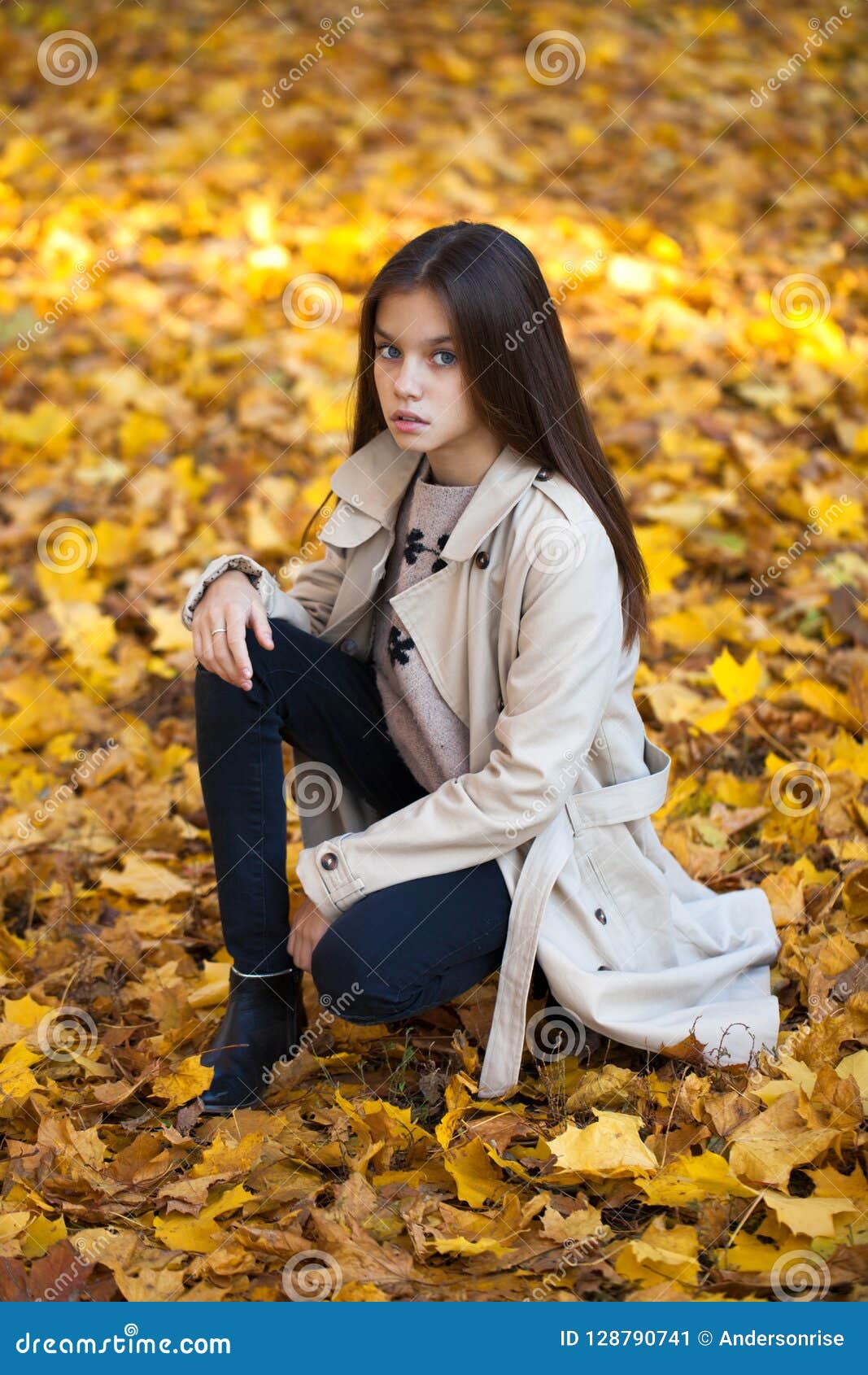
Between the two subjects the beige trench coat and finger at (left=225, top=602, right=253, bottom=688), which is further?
finger at (left=225, top=602, right=253, bottom=688)

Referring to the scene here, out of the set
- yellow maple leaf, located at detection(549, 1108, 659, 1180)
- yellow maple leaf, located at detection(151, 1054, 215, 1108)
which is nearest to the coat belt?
yellow maple leaf, located at detection(549, 1108, 659, 1180)

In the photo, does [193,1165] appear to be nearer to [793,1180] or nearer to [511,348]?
[793,1180]

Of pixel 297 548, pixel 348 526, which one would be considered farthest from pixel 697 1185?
pixel 297 548

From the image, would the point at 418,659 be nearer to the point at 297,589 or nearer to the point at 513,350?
the point at 297,589

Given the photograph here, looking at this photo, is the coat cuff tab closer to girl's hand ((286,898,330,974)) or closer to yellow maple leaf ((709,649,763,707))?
girl's hand ((286,898,330,974))

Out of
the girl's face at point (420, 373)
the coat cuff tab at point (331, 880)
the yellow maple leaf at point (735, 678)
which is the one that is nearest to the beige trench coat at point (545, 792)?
the coat cuff tab at point (331, 880)

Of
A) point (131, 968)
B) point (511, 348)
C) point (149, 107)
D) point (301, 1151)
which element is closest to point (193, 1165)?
point (301, 1151)

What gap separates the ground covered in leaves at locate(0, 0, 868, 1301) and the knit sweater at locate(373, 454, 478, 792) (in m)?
0.43

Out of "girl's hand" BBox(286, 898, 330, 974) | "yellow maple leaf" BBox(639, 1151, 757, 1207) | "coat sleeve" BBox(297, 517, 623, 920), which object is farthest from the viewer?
"girl's hand" BBox(286, 898, 330, 974)

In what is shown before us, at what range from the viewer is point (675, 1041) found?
1.99 m

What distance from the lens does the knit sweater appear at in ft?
6.92

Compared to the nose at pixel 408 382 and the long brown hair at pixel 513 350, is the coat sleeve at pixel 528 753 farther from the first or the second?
the nose at pixel 408 382

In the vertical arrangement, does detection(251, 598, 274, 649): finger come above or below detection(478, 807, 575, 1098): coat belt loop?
above

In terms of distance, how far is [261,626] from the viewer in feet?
6.78
